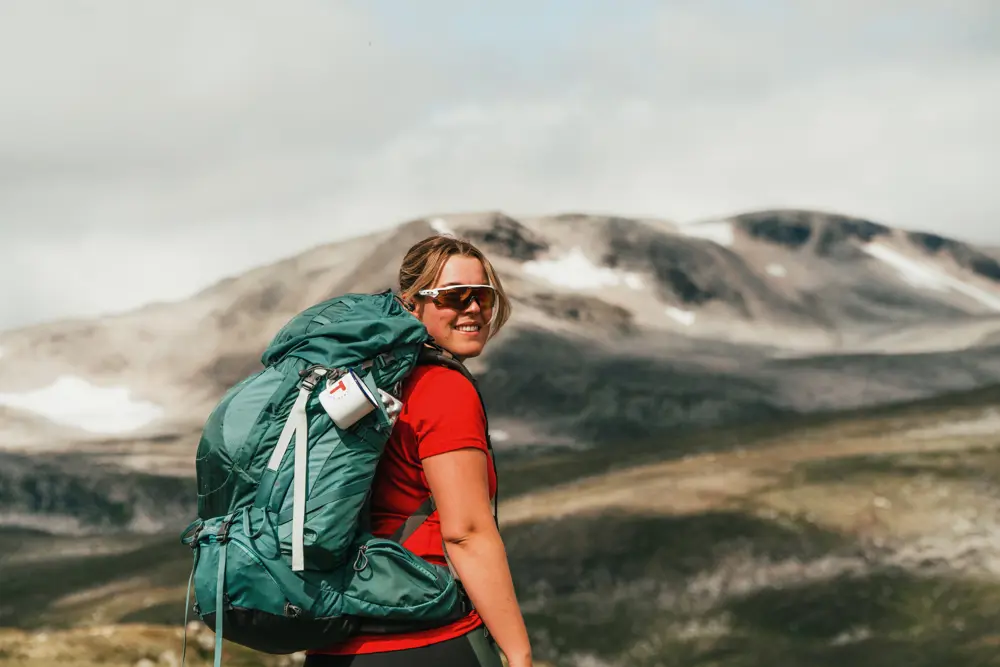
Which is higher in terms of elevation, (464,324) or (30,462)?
(464,324)

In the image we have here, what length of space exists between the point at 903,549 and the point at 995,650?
3926 mm

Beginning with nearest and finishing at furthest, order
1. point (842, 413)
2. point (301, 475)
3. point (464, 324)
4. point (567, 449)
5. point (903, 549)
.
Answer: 1. point (301, 475)
2. point (464, 324)
3. point (903, 549)
4. point (842, 413)
5. point (567, 449)

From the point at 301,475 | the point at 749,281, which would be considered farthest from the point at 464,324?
the point at 749,281

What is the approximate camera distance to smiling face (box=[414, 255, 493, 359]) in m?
4.19

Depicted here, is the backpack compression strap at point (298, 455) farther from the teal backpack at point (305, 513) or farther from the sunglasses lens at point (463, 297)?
the sunglasses lens at point (463, 297)

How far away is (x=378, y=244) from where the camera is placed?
49.2m

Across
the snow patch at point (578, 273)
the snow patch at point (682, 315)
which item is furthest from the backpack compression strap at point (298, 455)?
the snow patch at point (578, 273)

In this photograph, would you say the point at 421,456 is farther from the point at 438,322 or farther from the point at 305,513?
the point at 438,322

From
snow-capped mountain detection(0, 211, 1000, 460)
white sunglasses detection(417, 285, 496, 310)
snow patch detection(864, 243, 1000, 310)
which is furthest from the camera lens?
snow patch detection(864, 243, 1000, 310)

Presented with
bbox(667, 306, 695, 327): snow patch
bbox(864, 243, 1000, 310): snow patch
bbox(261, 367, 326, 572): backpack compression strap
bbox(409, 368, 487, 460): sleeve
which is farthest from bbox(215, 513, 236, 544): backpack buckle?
bbox(864, 243, 1000, 310): snow patch

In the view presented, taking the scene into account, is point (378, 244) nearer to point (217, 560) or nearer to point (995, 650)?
point (995, 650)

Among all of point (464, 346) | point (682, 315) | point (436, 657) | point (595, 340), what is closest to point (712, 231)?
point (682, 315)

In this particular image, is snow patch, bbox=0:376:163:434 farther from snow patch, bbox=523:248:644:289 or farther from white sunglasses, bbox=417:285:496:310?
white sunglasses, bbox=417:285:496:310

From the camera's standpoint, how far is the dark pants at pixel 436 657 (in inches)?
151
